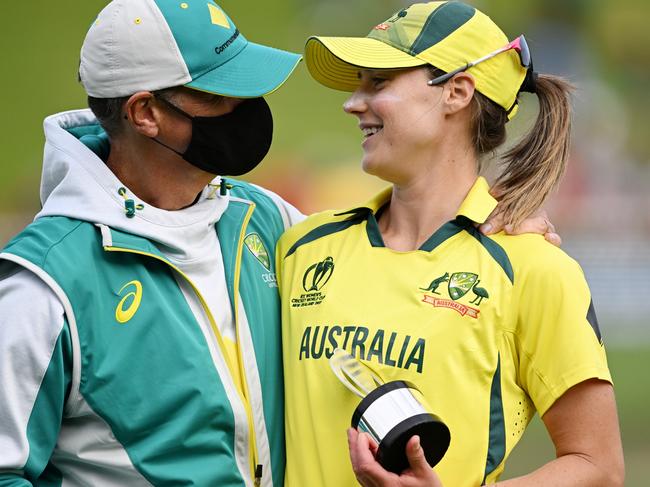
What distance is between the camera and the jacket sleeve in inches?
89.9

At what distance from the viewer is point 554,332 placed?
241 centimetres

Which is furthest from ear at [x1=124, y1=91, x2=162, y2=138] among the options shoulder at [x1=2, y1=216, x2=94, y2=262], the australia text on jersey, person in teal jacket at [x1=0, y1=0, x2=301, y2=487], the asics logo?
the australia text on jersey

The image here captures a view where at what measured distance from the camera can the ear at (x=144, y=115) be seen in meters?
2.62

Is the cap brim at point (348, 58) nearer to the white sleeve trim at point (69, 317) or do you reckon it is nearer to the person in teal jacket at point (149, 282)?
the person in teal jacket at point (149, 282)

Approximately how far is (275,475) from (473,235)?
2.57 ft

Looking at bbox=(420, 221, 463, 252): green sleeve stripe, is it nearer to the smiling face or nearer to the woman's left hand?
the smiling face

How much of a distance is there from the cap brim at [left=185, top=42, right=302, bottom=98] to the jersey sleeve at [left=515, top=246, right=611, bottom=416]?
821 millimetres

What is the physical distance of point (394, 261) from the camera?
2648mm

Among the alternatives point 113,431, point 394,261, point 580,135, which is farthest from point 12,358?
point 580,135

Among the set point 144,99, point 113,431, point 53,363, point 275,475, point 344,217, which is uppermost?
point 144,99

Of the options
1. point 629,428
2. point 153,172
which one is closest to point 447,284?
point 153,172

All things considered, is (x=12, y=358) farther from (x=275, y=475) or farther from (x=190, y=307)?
(x=275, y=475)

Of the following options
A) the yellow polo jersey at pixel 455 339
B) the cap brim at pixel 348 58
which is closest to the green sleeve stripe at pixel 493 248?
the yellow polo jersey at pixel 455 339

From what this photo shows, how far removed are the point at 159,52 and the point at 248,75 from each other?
0.25 m
